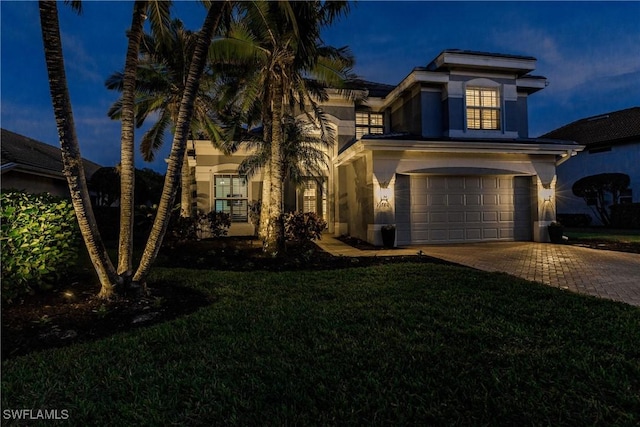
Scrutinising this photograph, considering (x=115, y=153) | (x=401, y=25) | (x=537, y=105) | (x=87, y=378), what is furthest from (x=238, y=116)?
(x=115, y=153)

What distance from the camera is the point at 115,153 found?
10444cm

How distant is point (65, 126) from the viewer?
4.26 meters

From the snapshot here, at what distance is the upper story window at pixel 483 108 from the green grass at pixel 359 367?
10.5 m

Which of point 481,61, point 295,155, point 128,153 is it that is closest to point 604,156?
point 481,61

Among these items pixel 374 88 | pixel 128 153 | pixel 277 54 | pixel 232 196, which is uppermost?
pixel 374 88

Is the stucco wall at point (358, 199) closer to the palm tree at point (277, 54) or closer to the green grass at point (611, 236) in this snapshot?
the palm tree at point (277, 54)

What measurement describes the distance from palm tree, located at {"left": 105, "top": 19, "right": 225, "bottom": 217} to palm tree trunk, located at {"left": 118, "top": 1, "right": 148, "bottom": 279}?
6390 mm

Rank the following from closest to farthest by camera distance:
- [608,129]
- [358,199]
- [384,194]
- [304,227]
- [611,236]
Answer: [304,227] → [384,194] → [358,199] → [611,236] → [608,129]

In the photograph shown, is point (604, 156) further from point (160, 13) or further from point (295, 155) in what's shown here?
point (160, 13)

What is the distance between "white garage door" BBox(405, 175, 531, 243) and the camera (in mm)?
11961

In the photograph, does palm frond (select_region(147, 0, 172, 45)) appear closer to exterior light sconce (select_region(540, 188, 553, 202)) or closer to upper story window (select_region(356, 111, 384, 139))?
upper story window (select_region(356, 111, 384, 139))

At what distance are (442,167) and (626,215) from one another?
12957 mm

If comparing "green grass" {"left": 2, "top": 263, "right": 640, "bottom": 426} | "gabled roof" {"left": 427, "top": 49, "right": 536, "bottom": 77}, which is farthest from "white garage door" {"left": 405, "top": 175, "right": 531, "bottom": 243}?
"green grass" {"left": 2, "top": 263, "right": 640, "bottom": 426}

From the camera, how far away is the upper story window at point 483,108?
13.7 metres
